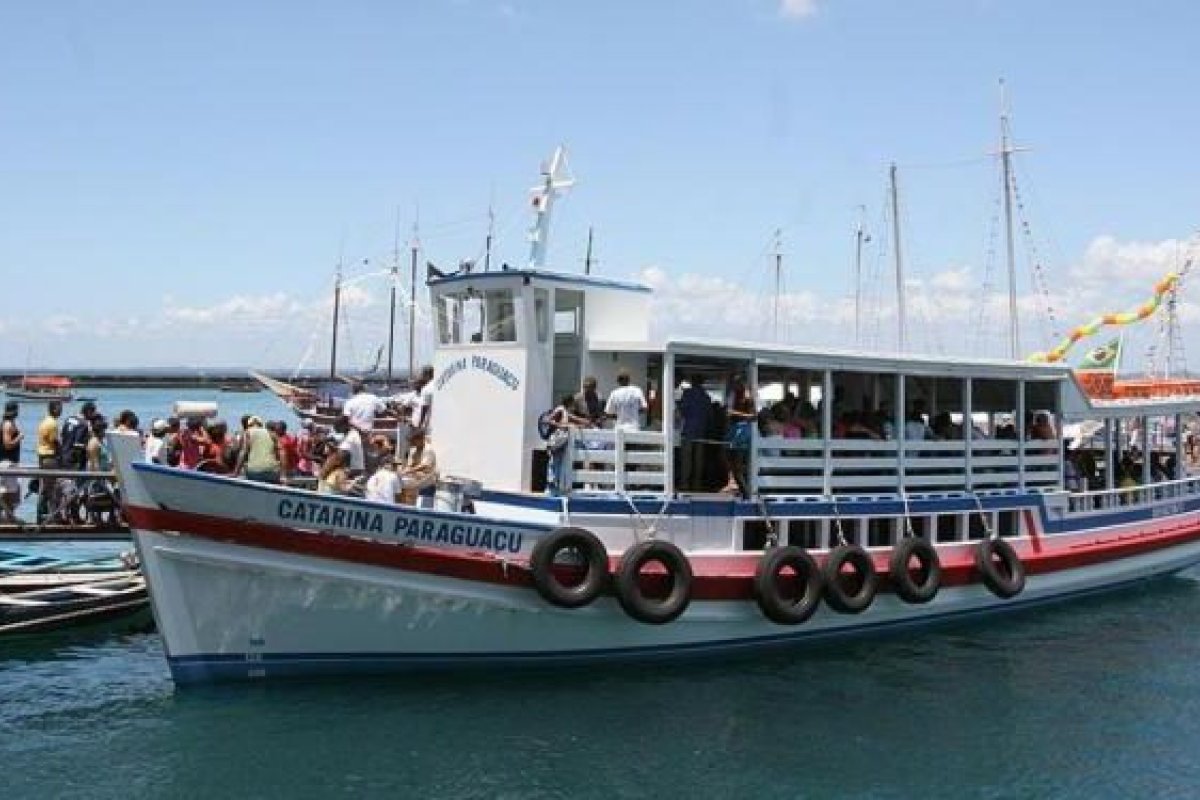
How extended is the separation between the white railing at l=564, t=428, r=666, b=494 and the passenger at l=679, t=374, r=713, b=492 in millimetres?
600

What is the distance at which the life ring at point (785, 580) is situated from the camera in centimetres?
1358

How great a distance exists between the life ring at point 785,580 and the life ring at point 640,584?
37.2 inches

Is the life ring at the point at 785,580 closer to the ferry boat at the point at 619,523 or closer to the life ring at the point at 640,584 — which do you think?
the ferry boat at the point at 619,523

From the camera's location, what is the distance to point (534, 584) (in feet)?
40.8

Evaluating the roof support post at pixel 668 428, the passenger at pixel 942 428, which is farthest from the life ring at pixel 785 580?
the passenger at pixel 942 428

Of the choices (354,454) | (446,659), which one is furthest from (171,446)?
(446,659)

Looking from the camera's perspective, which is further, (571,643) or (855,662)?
(855,662)

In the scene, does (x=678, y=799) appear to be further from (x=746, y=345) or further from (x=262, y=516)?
(x=746, y=345)

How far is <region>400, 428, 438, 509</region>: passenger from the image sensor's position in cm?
1307

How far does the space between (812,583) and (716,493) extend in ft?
4.94

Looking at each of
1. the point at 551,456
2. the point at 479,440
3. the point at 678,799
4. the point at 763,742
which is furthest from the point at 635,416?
the point at 678,799

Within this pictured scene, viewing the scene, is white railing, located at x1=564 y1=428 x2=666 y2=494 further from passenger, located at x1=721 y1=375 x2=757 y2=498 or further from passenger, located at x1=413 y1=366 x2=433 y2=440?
passenger, located at x1=413 y1=366 x2=433 y2=440

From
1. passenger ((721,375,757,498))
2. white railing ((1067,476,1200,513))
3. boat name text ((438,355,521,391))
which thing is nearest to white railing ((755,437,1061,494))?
passenger ((721,375,757,498))

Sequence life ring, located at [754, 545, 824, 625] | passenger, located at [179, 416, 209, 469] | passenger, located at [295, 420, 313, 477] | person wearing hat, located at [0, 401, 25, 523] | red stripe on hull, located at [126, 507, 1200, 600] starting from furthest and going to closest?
1. passenger, located at [295, 420, 313, 477]
2. person wearing hat, located at [0, 401, 25, 523]
3. passenger, located at [179, 416, 209, 469]
4. life ring, located at [754, 545, 824, 625]
5. red stripe on hull, located at [126, 507, 1200, 600]
